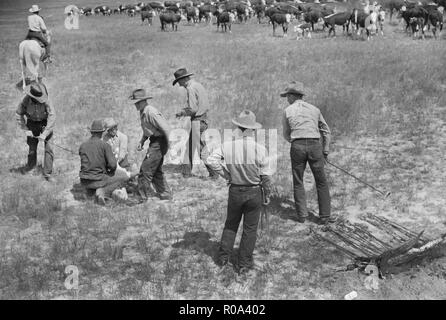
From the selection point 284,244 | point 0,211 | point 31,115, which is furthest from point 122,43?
point 284,244

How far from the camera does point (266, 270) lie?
5973 millimetres

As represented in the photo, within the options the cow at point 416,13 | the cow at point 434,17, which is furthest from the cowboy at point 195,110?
→ the cow at point 416,13

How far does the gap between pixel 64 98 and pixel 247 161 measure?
10790mm

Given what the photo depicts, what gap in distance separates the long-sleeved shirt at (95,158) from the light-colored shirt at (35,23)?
322 inches

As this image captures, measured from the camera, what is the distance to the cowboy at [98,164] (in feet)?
26.8

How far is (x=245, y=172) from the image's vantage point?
5.62 m

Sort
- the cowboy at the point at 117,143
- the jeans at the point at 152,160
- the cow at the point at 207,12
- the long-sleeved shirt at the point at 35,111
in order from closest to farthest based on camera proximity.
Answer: the jeans at the point at 152,160 < the cowboy at the point at 117,143 < the long-sleeved shirt at the point at 35,111 < the cow at the point at 207,12

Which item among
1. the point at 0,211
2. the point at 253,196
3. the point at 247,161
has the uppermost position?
the point at 247,161

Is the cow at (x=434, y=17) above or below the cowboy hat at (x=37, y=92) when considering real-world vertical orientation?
above

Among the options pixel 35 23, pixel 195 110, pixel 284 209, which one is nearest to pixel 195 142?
pixel 195 110

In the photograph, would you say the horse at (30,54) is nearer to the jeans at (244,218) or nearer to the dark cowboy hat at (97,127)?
the dark cowboy hat at (97,127)

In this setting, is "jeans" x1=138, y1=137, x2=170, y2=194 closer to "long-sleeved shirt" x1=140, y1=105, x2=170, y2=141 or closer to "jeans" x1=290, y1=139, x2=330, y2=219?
"long-sleeved shirt" x1=140, y1=105, x2=170, y2=141

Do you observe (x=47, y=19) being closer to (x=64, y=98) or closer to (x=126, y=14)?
(x=126, y=14)

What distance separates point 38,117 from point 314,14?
2244cm
